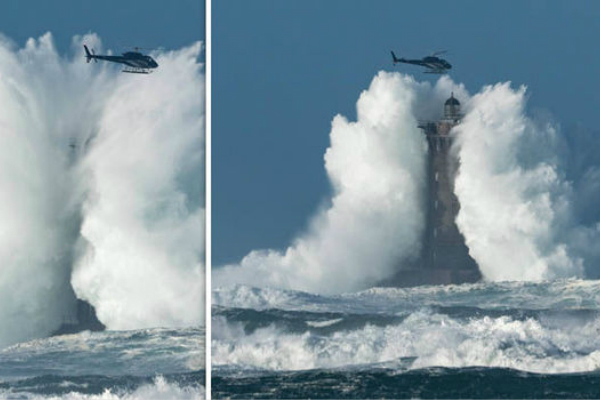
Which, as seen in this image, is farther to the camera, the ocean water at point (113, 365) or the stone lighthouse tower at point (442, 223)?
the stone lighthouse tower at point (442, 223)

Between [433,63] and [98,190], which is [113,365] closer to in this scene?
[98,190]

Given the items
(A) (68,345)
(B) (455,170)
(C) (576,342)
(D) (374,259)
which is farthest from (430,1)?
Answer: (A) (68,345)

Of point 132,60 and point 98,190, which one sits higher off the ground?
point 132,60

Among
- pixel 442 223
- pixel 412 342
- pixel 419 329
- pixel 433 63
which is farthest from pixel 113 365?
pixel 433 63

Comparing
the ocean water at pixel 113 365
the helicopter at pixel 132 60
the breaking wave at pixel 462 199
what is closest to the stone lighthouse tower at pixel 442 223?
the breaking wave at pixel 462 199

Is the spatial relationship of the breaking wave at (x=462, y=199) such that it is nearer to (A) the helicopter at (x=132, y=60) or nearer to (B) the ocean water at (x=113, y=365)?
(B) the ocean water at (x=113, y=365)

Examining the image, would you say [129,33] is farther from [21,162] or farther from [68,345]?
[68,345]

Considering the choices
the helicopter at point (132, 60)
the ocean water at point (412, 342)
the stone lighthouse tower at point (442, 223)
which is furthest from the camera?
the stone lighthouse tower at point (442, 223)
